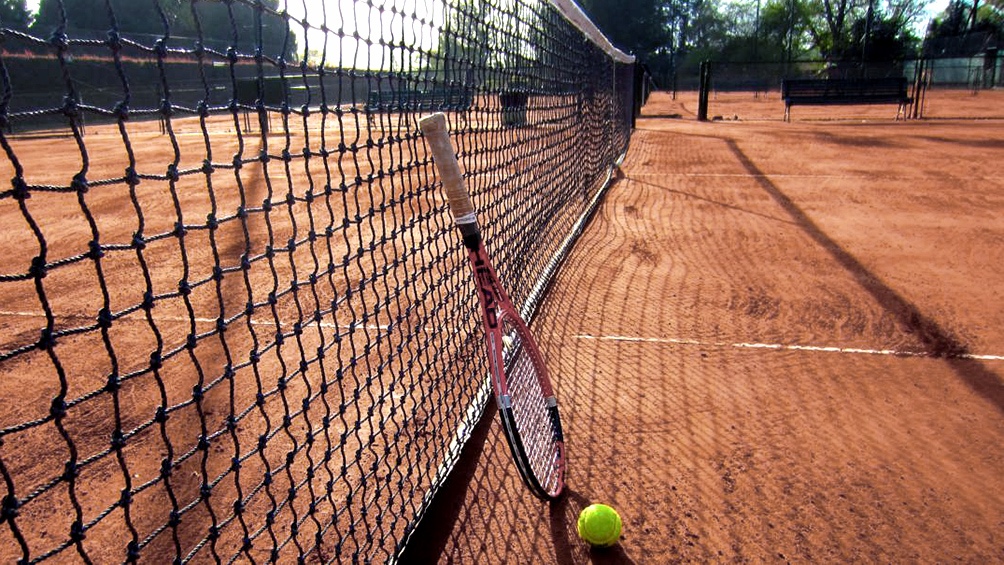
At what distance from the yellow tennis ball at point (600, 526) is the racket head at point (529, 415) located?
0.18 meters

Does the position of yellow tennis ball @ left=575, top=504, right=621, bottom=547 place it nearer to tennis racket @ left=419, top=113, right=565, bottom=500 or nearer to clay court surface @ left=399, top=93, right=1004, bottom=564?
clay court surface @ left=399, top=93, right=1004, bottom=564

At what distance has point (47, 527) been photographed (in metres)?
2.53

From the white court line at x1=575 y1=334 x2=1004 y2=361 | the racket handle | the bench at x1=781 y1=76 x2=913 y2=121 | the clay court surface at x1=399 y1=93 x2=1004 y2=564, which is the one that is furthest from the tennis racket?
the bench at x1=781 y1=76 x2=913 y2=121

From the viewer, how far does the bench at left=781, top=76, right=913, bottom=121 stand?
2025cm

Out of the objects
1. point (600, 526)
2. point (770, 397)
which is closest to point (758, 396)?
point (770, 397)

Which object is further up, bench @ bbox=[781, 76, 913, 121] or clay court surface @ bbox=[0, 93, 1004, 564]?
bench @ bbox=[781, 76, 913, 121]

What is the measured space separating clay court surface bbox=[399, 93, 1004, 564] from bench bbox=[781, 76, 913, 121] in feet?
48.6

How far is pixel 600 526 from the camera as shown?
7.90 ft

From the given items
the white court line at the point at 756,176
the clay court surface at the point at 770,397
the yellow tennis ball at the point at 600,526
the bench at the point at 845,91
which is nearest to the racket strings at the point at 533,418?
the clay court surface at the point at 770,397

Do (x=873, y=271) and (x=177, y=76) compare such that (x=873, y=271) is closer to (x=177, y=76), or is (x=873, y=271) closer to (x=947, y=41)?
(x=177, y=76)

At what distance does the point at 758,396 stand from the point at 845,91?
20987mm

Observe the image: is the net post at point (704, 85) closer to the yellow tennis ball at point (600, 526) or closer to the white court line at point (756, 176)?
the white court line at point (756, 176)

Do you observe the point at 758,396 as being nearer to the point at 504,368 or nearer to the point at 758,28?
the point at 504,368

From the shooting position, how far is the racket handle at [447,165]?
2.17m
